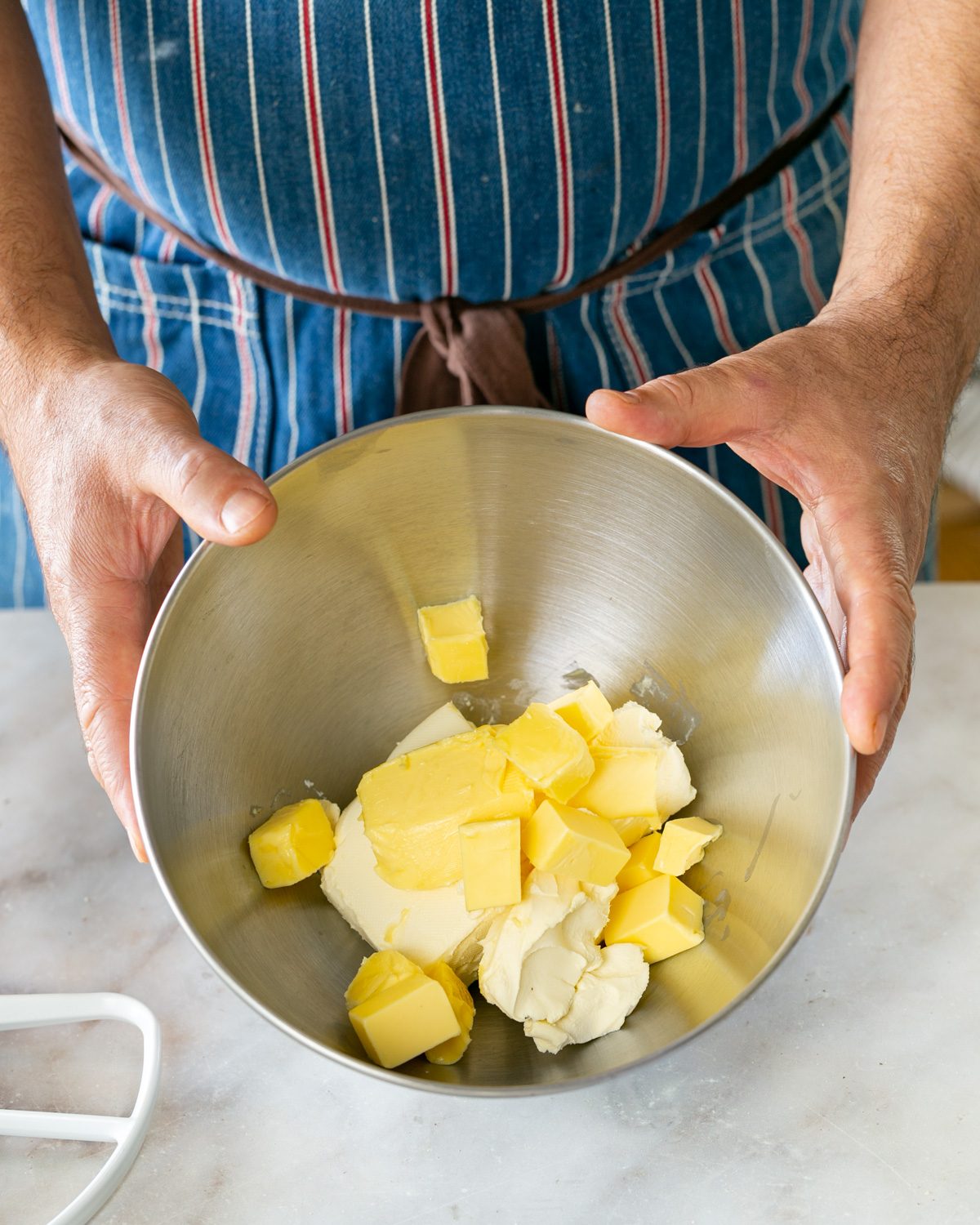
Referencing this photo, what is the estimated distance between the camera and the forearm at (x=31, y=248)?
802 mm

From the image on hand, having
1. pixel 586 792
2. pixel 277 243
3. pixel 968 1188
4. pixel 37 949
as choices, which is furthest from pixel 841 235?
pixel 37 949

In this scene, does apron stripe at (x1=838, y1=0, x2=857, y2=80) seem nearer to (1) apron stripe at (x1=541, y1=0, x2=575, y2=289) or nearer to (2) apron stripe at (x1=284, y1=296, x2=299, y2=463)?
(1) apron stripe at (x1=541, y1=0, x2=575, y2=289)

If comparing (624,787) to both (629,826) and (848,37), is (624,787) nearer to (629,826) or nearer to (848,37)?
(629,826)

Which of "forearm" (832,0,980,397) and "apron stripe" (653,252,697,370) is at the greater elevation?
"forearm" (832,0,980,397)

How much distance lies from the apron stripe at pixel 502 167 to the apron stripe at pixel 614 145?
88mm

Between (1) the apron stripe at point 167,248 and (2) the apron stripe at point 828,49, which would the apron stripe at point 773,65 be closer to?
(2) the apron stripe at point 828,49

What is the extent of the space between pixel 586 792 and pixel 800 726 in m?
0.15

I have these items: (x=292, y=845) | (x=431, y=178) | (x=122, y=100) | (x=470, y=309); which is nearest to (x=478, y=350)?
(x=470, y=309)

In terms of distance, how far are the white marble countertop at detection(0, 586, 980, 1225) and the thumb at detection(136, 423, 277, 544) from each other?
0.35 m

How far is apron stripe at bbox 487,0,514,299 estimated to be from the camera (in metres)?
0.85

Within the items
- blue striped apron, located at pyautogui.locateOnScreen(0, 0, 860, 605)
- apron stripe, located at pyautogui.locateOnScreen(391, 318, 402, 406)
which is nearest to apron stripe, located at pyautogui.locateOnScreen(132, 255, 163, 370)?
blue striped apron, located at pyautogui.locateOnScreen(0, 0, 860, 605)

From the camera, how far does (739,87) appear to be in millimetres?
931

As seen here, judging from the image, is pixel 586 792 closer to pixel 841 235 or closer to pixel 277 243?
pixel 277 243

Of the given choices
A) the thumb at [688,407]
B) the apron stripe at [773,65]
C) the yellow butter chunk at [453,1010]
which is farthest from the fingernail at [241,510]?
the apron stripe at [773,65]
